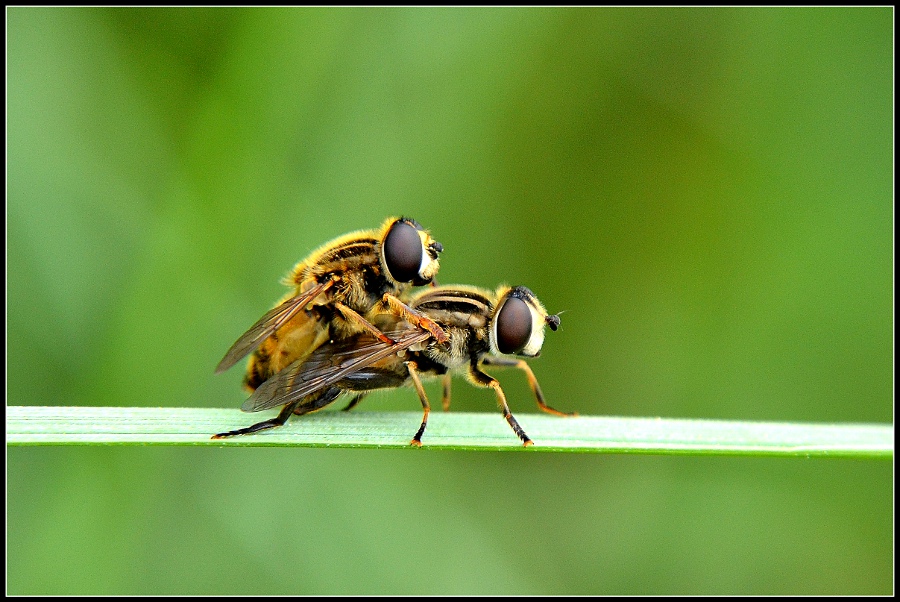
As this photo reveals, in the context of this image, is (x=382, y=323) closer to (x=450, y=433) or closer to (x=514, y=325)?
(x=514, y=325)

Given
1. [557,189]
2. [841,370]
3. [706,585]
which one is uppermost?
[557,189]

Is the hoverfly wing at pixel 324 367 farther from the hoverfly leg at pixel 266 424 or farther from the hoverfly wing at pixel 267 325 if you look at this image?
the hoverfly wing at pixel 267 325

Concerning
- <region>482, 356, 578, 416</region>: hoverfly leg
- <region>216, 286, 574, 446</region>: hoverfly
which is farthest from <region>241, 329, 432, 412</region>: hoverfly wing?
<region>482, 356, 578, 416</region>: hoverfly leg

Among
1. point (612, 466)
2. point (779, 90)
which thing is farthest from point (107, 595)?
point (779, 90)

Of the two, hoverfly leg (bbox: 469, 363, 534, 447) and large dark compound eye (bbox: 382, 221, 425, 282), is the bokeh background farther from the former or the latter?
large dark compound eye (bbox: 382, 221, 425, 282)

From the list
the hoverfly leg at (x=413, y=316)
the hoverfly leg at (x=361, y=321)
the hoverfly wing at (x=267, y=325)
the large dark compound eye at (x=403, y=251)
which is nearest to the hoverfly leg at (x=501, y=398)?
the hoverfly leg at (x=413, y=316)

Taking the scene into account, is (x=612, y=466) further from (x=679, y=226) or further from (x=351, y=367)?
(x=351, y=367)

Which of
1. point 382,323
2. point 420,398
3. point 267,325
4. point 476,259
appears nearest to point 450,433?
point 420,398
